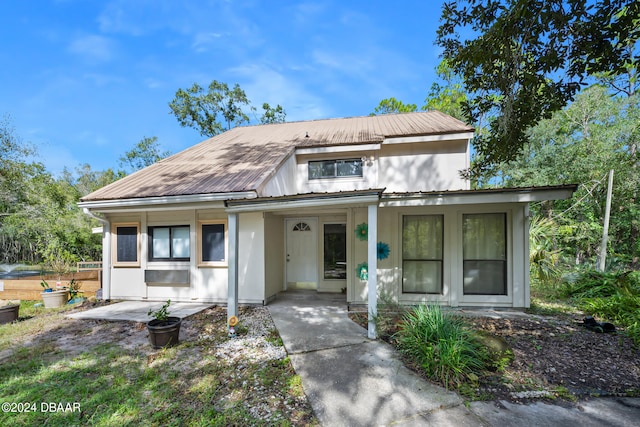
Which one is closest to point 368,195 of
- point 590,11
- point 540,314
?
point 590,11

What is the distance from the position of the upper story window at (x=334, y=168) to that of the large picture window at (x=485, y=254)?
11.3ft

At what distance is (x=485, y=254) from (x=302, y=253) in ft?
15.0

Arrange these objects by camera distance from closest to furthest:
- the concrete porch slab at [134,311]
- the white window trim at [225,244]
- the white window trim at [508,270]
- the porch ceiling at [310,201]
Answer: the porch ceiling at [310,201] → the concrete porch slab at [134,311] → the white window trim at [508,270] → the white window trim at [225,244]

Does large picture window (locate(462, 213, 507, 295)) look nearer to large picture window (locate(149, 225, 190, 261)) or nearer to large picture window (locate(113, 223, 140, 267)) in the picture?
large picture window (locate(149, 225, 190, 261))

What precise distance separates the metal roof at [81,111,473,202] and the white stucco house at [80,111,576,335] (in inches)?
2.6

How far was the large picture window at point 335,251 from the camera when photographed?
295 inches

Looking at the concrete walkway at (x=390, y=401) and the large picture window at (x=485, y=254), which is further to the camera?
the large picture window at (x=485, y=254)

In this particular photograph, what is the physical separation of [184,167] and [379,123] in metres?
7.03

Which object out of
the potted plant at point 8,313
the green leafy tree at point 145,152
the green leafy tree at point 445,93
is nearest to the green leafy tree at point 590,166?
the green leafy tree at point 445,93

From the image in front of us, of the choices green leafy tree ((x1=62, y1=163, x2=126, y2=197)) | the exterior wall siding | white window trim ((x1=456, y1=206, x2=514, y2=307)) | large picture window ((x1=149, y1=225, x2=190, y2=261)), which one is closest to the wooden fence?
large picture window ((x1=149, y1=225, x2=190, y2=261))

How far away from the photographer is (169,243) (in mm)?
6887

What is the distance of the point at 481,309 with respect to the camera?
5.93m

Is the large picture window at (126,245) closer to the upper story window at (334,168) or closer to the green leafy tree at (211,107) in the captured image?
the upper story window at (334,168)

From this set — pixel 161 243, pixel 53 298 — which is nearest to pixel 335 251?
pixel 161 243
